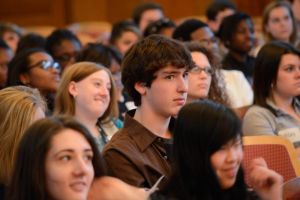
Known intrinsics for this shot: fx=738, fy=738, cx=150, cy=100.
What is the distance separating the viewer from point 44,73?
4199 millimetres

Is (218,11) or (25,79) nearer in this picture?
(25,79)

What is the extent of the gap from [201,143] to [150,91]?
52 cm

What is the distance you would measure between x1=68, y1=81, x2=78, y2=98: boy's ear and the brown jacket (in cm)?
106

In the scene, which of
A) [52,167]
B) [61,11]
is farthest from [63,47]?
[61,11]

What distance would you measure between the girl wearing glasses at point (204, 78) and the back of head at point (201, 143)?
1.33 meters

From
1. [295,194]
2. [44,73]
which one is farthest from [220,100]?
[295,194]

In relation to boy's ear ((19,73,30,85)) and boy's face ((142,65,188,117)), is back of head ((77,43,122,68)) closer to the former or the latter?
boy's ear ((19,73,30,85))

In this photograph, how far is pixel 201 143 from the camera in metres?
2.10

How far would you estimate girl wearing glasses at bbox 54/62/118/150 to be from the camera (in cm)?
362

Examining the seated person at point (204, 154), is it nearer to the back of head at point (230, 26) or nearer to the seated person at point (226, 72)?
the seated person at point (226, 72)

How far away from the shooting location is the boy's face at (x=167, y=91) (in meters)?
2.56

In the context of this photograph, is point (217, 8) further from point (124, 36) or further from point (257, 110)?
point (257, 110)

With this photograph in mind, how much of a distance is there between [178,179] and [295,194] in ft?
1.75

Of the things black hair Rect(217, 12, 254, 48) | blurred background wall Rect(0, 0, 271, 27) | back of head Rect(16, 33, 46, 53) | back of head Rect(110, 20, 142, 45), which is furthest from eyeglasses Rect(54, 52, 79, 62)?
blurred background wall Rect(0, 0, 271, 27)
